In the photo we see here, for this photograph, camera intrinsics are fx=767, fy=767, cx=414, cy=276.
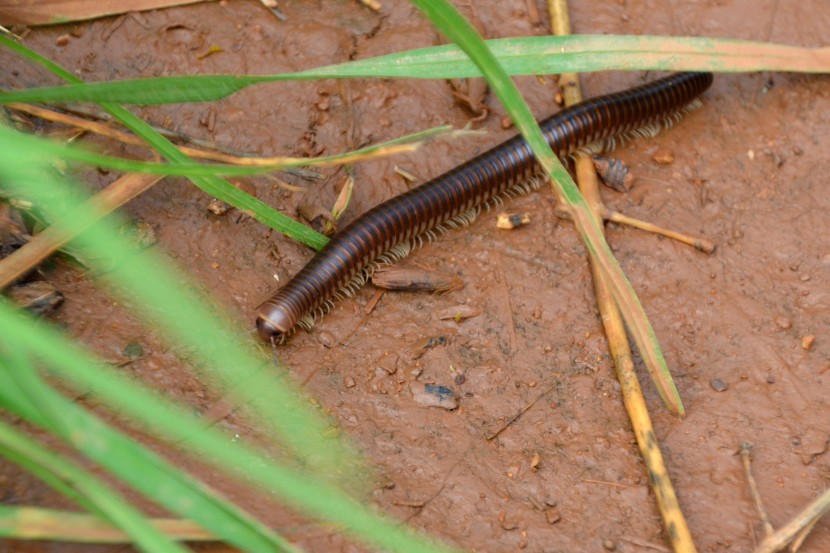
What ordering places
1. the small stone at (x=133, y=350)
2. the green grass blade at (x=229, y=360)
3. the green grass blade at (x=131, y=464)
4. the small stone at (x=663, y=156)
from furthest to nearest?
the small stone at (x=663, y=156) < the small stone at (x=133, y=350) < the green grass blade at (x=229, y=360) < the green grass blade at (x=131, y=464)

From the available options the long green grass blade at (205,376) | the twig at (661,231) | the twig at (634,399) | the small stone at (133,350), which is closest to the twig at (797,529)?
the twig at (634,399)

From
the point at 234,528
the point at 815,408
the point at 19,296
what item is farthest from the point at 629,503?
the point at 19,296

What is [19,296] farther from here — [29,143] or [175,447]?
[29,143]

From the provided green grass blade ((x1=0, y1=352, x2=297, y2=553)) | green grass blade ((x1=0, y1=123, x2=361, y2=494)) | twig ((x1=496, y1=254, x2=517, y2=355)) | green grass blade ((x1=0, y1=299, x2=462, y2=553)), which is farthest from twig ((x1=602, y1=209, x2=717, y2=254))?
green grass blade ((x1=0, y1=352, x2=297, y2=553))

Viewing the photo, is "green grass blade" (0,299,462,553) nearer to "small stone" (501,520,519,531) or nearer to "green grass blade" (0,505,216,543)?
"green grass blade" (0,505,216,543)

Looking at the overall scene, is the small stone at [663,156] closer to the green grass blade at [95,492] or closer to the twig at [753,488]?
the twig at [753,488]

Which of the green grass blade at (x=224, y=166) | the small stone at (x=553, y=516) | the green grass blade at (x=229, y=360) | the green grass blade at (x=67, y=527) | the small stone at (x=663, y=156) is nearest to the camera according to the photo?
the green grass blade at (x=67, y=527)

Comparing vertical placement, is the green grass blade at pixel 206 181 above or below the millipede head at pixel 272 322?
above
